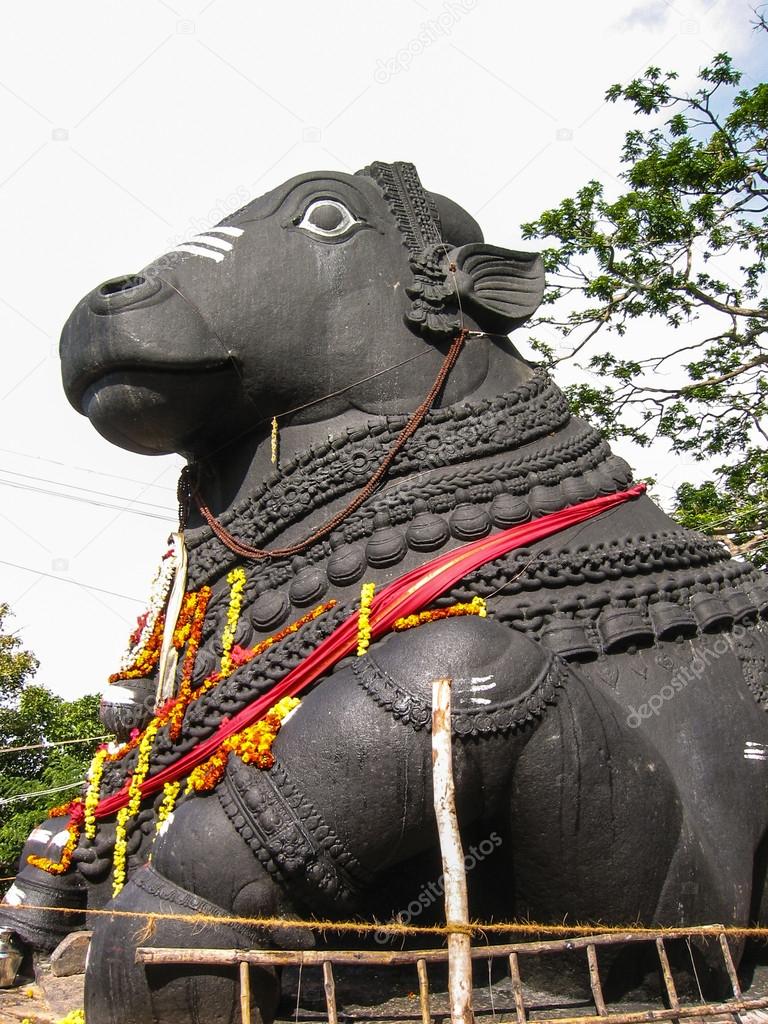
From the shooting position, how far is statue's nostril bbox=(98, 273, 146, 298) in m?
4.62

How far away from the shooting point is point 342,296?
4.73m

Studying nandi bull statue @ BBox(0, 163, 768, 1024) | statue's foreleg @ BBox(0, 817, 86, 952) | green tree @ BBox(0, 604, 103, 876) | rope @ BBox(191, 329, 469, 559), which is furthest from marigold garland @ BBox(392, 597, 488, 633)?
green tree @ BBox(0, 604, 103, 876)

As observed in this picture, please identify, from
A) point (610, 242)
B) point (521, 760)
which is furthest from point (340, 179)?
point (610, 242)

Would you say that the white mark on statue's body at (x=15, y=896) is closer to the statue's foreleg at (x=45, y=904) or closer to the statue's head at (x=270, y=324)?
the statue's foreleg at (x=45, y=904)

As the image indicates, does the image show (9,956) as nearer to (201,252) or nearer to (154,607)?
(154,607)

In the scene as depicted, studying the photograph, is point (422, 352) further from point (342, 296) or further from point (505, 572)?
point (505, 572)

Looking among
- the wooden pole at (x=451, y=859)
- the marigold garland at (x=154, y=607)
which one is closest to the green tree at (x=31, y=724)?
the marigold garland at (x=154, y=607)

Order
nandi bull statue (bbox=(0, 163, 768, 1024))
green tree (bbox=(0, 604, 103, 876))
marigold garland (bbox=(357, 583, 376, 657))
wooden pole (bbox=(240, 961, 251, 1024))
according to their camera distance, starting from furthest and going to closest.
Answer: green tree (bbox=(0, 604, 103, 876)), marigold garland (bbox=(357, 583, 376, 657)), nandi bull statue (bbox=(0, 163, 768, 1024)), wooden pole (bbox=(240, 961, 251, 1024))

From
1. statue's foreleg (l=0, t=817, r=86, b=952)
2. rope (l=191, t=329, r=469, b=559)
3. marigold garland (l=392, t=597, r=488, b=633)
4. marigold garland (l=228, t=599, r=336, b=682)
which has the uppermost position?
rope (l=191, t=329, r=469, b=559)

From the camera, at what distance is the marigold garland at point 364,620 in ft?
12.3

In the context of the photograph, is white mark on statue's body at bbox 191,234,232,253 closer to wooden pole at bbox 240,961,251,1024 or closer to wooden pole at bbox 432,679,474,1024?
wooden pole at bbox 432,679,474,1024

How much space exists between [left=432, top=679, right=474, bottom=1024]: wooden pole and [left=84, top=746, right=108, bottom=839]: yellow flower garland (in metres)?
1.75

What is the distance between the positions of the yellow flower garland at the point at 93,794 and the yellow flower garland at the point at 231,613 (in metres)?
0.77

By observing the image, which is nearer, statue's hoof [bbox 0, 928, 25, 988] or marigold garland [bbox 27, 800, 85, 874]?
statue's hoof [bbox 0, 928, 25, 988]
